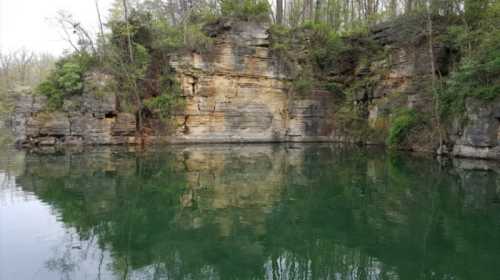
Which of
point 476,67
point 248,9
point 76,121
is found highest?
point 248,9

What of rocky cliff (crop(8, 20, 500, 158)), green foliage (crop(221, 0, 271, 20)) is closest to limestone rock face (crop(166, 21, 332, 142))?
rocky cliff (crop(8, 20, 500, 158))

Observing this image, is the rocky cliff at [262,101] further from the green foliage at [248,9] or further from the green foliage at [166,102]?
the green foliage at [248,9]

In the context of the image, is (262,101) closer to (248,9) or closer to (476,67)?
(248,9)

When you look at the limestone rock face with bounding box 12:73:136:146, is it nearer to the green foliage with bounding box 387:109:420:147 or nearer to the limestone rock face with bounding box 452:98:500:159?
the green foliage with bounding box 387:109:420:147

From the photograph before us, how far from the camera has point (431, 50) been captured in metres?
16.2

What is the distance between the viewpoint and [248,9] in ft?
73.3

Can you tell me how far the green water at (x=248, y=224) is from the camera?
4392 millimetres

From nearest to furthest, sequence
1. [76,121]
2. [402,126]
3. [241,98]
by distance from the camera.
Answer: [402,126] → [76,121] → [241,98]

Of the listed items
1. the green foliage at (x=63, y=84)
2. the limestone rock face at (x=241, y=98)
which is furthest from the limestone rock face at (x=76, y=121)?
the limestone rock face at (x=241, y=98)

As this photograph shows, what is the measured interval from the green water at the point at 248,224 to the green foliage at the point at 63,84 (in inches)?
396

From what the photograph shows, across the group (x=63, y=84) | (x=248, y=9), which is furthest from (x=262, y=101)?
(x=63, y=84)

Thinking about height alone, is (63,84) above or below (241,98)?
above

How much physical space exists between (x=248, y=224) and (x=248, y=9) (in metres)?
18.7

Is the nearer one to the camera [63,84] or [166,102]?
[63,84]
